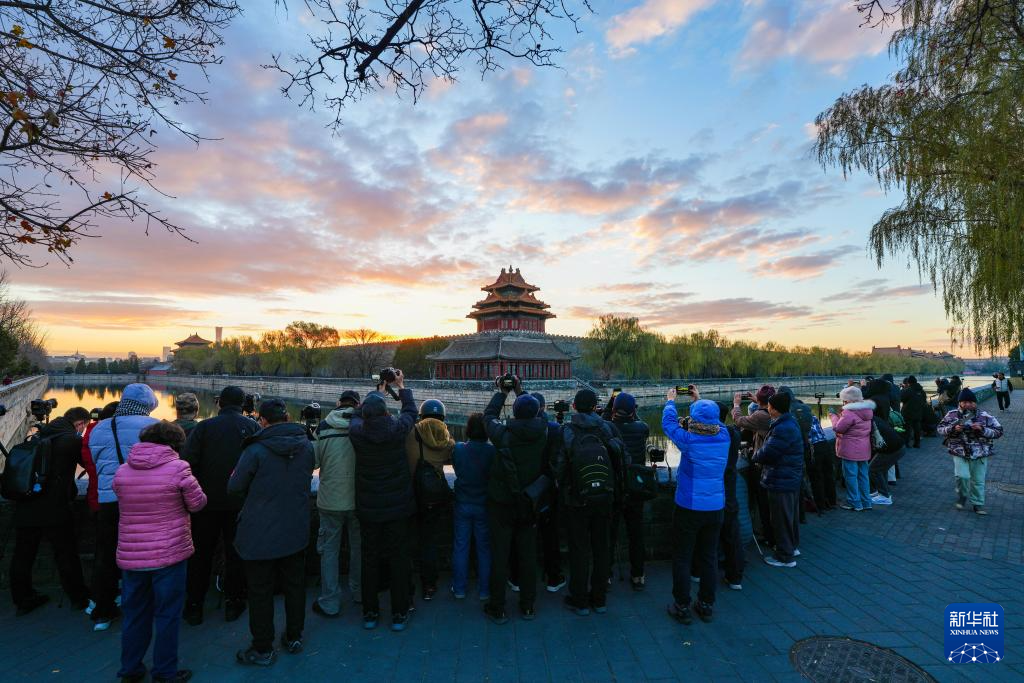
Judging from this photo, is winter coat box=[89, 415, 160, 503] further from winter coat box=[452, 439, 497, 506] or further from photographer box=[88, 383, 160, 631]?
winter coat box=[452, 439, 497, 506]

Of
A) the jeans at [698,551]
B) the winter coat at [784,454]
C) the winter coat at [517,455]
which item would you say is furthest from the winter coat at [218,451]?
the winter coat at [784,454]

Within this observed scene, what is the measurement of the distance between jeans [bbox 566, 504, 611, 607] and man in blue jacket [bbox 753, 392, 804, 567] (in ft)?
6.93

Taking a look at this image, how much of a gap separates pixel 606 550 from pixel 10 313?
5489cm

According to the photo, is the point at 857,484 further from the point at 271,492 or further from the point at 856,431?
the point at 271,492

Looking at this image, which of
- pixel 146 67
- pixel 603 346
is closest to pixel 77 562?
pixel 146 67

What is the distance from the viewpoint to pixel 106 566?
141 inches

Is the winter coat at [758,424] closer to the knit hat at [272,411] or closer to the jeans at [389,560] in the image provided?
the jeans at [389,560]

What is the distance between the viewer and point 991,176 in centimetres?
621

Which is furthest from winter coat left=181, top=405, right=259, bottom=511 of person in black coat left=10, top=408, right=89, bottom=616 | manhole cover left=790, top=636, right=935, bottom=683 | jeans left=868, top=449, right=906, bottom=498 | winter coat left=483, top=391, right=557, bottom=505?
jeans left=868, top=449, right=906, bottom=498

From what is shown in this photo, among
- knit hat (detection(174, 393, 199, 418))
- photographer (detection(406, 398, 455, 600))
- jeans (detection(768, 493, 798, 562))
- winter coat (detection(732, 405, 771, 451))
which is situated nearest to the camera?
knit hat (detection(174, 393, 199, 418))

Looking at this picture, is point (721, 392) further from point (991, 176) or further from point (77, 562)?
point (77, 562)

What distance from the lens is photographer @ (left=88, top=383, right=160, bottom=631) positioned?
11.6 feet

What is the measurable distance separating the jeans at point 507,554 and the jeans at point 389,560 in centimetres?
71

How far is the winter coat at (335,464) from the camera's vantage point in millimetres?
3746
